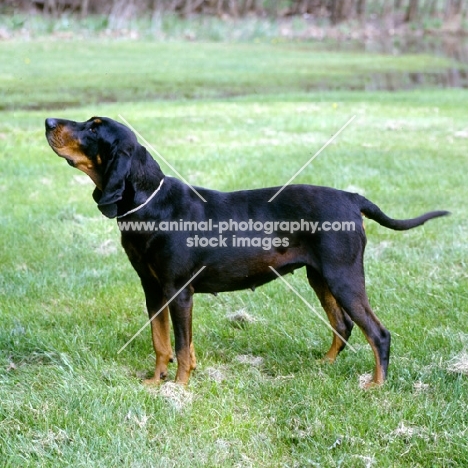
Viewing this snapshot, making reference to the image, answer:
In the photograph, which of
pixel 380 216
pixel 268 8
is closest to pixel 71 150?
pixel 380 216

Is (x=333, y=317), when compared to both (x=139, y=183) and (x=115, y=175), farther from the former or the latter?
(x=115, y=175)

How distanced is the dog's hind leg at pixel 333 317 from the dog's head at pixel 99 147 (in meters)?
1.19

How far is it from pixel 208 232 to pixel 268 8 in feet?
103

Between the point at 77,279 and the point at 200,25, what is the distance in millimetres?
25617

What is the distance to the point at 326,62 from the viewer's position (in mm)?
21406

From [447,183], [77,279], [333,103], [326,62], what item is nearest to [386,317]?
[77,279]

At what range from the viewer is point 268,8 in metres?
33.4

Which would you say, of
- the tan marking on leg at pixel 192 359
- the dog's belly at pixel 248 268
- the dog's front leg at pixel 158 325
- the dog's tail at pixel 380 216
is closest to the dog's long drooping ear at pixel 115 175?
the dog's front leg at pixel 158 325

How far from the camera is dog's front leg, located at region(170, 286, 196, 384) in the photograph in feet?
12.1

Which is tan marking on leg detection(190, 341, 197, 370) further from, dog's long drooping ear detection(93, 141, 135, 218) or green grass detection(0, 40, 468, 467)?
dog's long drooping ear detection(93, 141, 135, 218)

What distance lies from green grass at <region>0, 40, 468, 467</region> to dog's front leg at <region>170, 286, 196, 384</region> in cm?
11

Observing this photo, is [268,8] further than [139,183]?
Yes

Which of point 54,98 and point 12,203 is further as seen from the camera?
point 54,98

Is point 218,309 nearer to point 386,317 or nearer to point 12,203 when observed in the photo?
point 386,317
